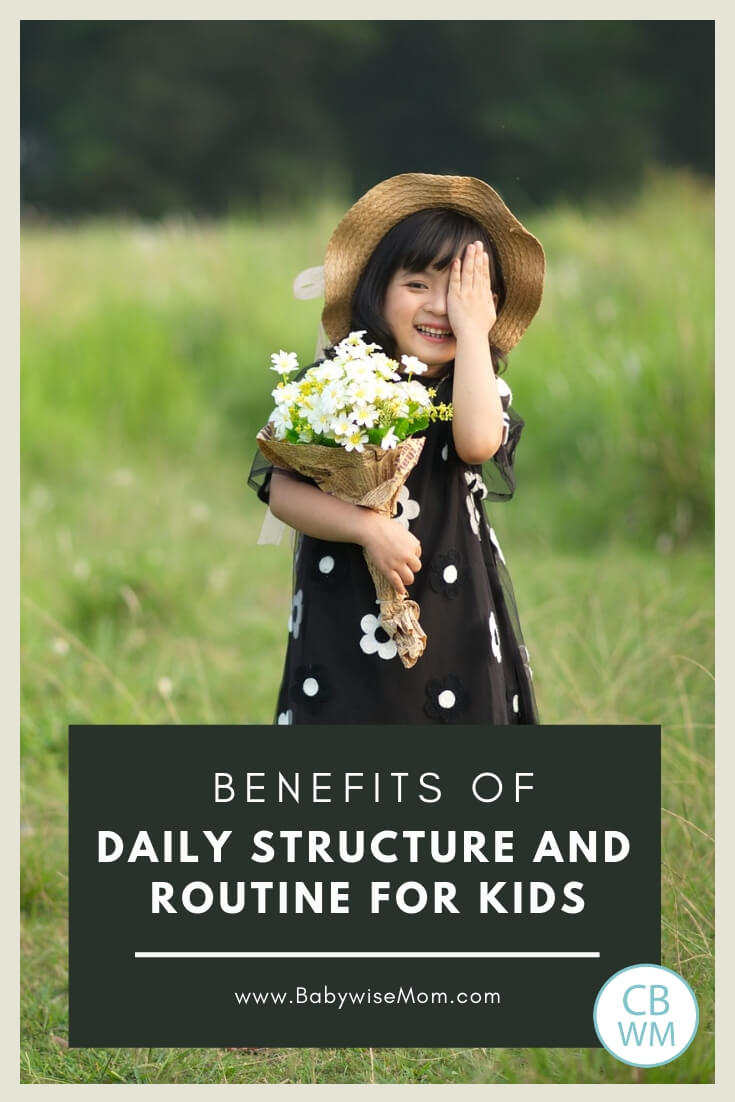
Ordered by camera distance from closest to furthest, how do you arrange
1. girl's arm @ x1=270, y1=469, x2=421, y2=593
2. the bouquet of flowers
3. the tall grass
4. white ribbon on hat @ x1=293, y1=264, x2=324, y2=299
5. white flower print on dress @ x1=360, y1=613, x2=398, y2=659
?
the bouquet of flowers
girl's arm @ x1=270, y1=469, x2=421, y2=593
white flower print on dress @ x1=360, y1=613, x2=398, y2=659
white ribbon on hat @ x1=293, y1=264, x2=324, y2=299
the tall grass

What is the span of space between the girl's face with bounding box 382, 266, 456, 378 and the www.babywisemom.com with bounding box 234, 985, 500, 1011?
1132 mm

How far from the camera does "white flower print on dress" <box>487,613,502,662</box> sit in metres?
2.30

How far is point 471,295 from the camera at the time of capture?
7.25 ft

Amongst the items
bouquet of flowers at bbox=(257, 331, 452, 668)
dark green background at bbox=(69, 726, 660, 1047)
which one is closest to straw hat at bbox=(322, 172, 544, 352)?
bouquet of flowers at bbox=(257, 331, 452, 668)

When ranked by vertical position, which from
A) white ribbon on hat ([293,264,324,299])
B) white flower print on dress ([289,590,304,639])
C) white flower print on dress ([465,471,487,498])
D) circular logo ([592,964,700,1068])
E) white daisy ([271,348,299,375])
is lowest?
circular logo ([592,964,700,1068])

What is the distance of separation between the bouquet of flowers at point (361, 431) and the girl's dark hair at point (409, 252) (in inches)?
4.0

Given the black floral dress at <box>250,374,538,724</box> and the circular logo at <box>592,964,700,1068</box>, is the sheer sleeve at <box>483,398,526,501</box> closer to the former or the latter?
the black floral dress at <box>250,374,538,724</box>

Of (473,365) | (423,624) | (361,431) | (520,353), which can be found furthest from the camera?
(520,353)

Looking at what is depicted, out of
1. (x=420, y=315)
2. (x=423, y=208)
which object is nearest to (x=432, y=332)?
(x=420, y=315)

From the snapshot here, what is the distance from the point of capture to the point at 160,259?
9078mm

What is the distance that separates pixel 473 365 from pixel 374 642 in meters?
0.52

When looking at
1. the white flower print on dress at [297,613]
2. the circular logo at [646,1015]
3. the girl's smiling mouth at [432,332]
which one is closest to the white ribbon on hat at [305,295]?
the white flower print on dress at [297,613]

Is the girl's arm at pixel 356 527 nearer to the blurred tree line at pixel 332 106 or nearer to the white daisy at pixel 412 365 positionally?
the white daisy at pixel 412 365

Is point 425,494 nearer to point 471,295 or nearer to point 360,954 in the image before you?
point 471,295
